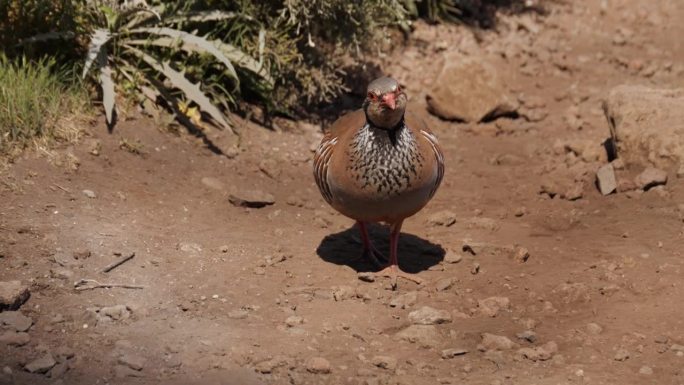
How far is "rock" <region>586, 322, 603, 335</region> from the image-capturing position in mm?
5262

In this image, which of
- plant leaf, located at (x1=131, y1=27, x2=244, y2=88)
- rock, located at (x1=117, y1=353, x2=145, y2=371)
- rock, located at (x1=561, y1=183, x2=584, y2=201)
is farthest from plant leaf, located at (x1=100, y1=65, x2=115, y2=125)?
rock, located at (x1=561, y1=183, x2=584, y2=201)

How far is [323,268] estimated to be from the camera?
6.19 m

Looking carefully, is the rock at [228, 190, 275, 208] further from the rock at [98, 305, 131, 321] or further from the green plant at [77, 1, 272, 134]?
the rock at [98, 305, 131, 321]

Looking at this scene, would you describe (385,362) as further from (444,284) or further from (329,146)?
(329,146)

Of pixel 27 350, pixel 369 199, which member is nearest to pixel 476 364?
pixel 369 199

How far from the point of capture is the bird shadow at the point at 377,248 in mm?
6410

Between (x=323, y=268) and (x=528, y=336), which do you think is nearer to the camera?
(x=528, y=336)

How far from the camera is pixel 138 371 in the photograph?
4.66 meters

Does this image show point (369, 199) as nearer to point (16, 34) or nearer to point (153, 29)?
point (153, 29)

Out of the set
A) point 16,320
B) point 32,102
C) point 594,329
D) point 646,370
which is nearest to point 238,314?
point 16,320

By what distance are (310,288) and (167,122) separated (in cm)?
231

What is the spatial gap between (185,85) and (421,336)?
317 centimetres

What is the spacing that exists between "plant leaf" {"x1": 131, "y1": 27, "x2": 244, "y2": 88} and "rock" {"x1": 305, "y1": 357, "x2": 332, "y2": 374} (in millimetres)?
3038

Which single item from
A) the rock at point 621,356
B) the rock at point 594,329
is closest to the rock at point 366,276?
the rock at point 594,329
